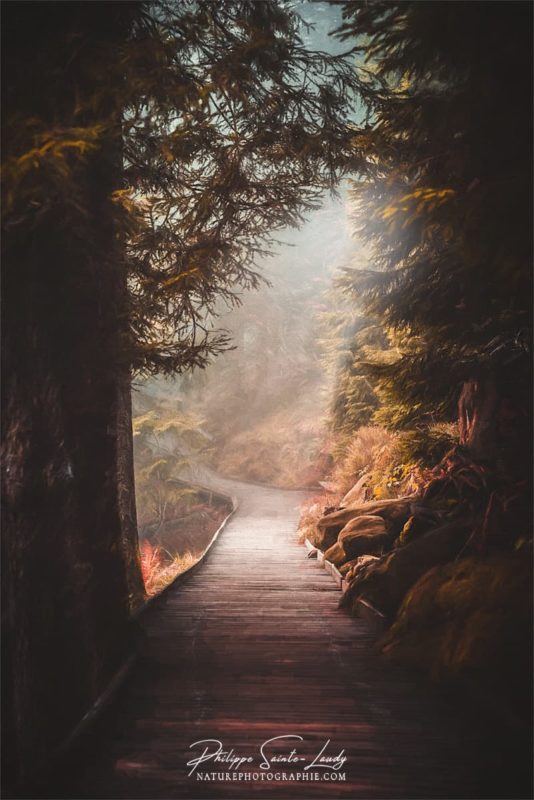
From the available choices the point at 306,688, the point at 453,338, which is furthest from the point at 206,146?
the point at 306,688

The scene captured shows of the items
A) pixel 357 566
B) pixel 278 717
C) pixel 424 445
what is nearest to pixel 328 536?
pixel 357 566

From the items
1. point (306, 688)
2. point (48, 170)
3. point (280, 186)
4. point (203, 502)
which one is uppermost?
point (280, 186)

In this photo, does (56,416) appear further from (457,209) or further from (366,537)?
(366,537)

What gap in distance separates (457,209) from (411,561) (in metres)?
4.41

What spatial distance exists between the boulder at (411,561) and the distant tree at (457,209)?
3.99ft

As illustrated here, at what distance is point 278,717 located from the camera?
3.75 m

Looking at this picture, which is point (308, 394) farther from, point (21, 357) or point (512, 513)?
point (21, 357)

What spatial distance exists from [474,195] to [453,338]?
88.6 inches

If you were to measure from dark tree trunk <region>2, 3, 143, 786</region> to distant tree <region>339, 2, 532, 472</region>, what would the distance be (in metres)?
2.61

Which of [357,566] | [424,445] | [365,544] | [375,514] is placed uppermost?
[424,445]

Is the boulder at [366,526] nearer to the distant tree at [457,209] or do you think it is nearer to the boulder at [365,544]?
the boulder at [365,544]

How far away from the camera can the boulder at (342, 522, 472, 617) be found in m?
5.31

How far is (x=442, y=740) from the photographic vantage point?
3.38 metres

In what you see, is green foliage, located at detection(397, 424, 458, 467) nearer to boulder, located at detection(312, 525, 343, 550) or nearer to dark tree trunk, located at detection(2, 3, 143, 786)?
dark tree trunk, located at detection(2, 3, 143, 786)
